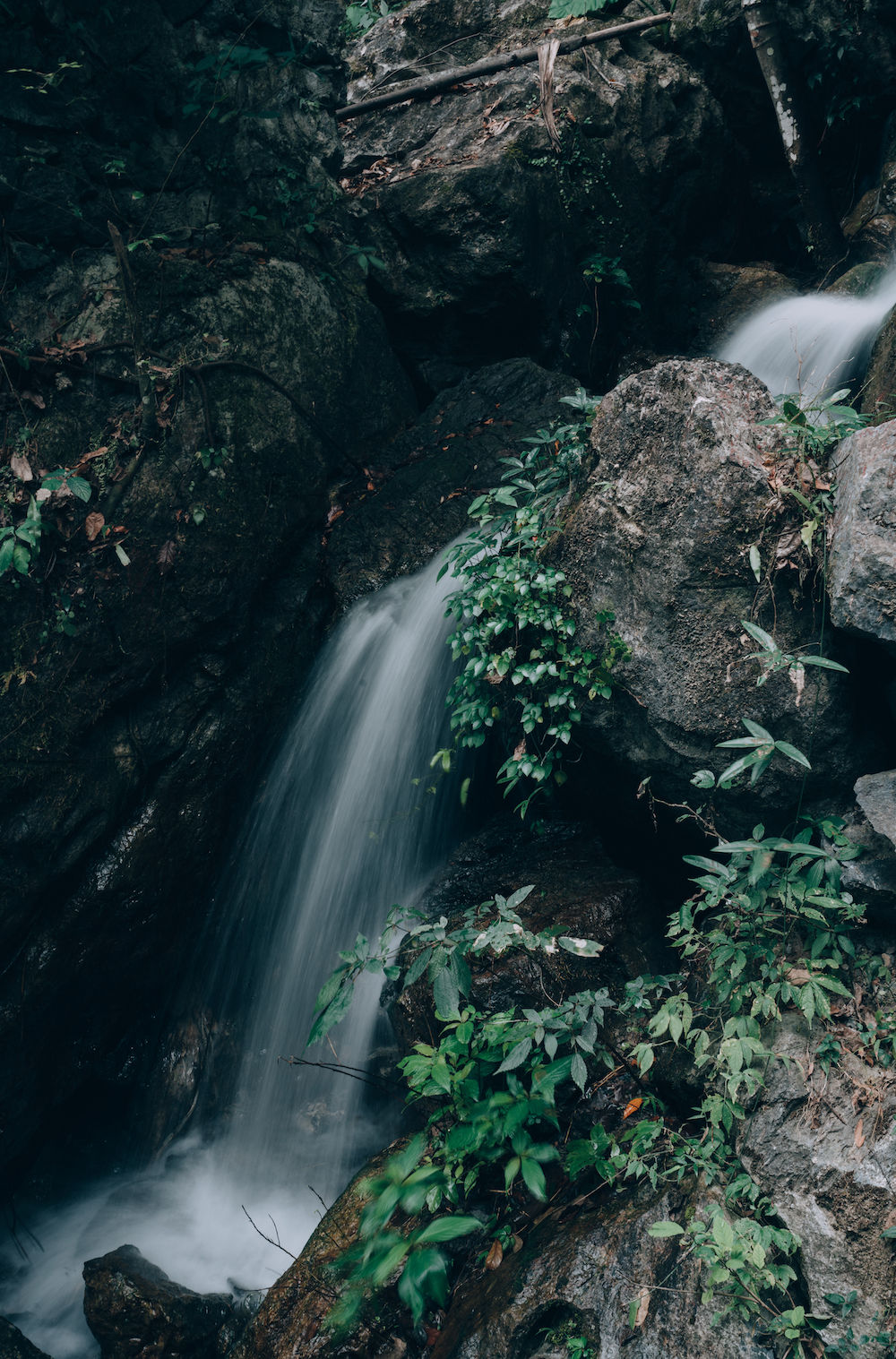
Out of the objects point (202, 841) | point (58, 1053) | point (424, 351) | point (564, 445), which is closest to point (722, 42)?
point (424, 351)

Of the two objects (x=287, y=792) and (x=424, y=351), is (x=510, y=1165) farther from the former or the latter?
(x=424, y=351)

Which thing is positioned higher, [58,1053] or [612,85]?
[612,85]

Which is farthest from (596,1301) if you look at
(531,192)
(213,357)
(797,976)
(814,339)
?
(531,192)

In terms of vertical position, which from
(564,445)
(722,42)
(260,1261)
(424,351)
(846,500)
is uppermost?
(722,42)

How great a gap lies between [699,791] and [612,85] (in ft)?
22.0

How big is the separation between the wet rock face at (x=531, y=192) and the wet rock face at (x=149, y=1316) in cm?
631

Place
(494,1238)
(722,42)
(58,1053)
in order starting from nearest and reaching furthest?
(494,1238) → (58,1053) → (722,42)

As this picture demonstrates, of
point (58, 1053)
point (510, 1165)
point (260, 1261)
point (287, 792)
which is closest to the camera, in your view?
point (510, 1165)

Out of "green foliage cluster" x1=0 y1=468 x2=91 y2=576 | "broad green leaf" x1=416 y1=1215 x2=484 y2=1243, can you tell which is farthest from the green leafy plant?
"green foliage cluster" x1=0 y1=468 x2=91 y2=576

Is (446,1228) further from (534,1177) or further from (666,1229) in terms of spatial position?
(666,1229)

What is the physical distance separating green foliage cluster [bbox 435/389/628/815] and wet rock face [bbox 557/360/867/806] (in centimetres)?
11

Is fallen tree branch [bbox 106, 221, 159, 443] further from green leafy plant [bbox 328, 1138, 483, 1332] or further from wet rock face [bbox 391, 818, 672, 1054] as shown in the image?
green leafy plant [bbox 328, 1138, 483, 1332]

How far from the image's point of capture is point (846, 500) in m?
2.92

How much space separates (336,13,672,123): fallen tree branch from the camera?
6895 millimetres
